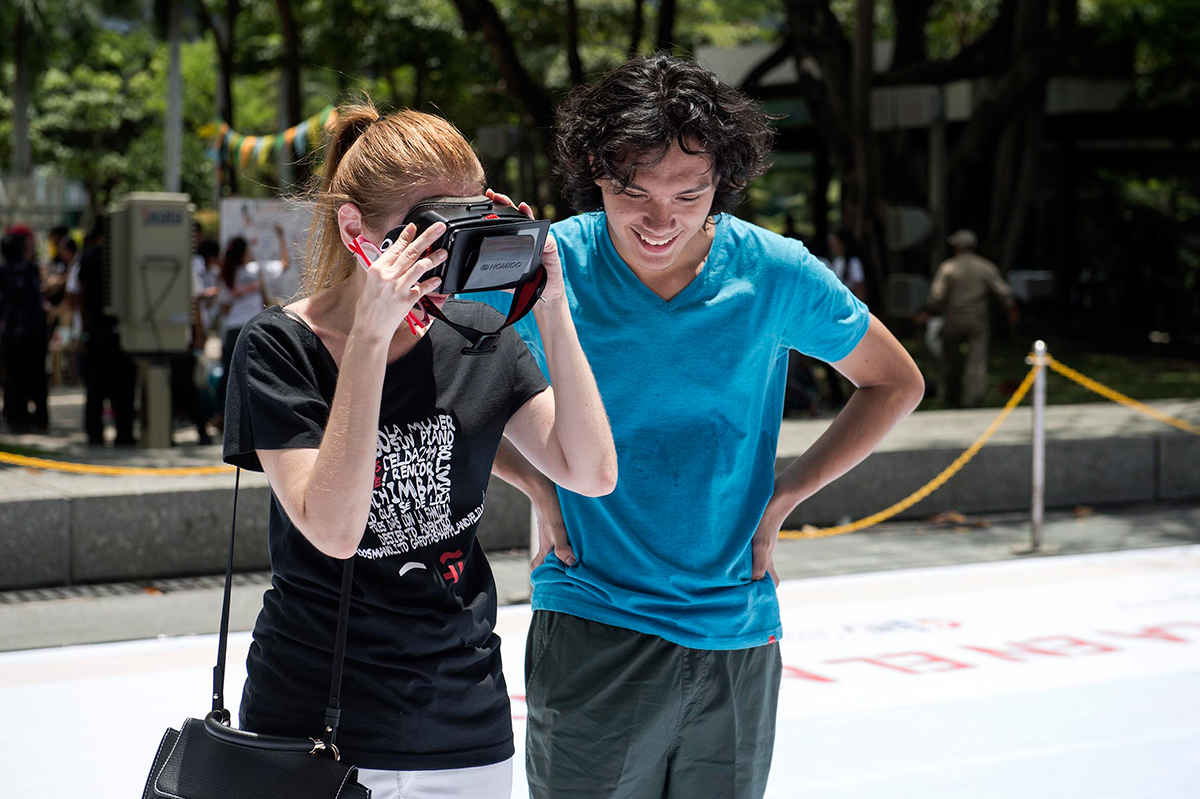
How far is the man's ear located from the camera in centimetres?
206

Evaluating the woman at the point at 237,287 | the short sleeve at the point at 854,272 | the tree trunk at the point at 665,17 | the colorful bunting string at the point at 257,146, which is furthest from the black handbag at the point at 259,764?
the tree trunk at the point at 665,17

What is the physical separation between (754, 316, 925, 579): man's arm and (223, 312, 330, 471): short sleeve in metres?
1.06

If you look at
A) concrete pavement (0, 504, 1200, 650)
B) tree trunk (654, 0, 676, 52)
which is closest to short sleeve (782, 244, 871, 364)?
concrete pavement (0, 504, 1200, 650)

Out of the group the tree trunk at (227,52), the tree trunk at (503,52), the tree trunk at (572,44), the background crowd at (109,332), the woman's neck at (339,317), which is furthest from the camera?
the tree trunk at (227,52)

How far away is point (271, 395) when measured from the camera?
199 centimetres

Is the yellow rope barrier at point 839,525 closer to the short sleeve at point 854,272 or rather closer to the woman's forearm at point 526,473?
the short sleeve at point 854,272

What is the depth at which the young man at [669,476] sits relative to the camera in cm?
241

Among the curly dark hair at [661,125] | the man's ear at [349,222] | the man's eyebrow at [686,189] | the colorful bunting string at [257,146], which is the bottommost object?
the man's ear at [349,222]

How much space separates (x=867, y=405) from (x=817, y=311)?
332 mm

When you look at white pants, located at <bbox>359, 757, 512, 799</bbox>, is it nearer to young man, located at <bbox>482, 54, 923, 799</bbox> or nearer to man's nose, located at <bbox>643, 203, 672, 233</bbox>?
young man, located at <bbox>482, 54, 923, 799</bbox>

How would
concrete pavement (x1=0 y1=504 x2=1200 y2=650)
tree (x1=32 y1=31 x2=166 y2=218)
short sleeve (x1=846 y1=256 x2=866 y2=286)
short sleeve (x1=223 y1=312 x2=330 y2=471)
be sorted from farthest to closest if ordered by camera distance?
tree (x1=32 y1=31 x2=166 y2=218)
short sleeve (x1=846 y1=256 x2=866 y2=286)
concrete pavement (x1=0 y1=504 x2=1200 y2=650)
short sleeve (x1=223 y1=312 x2=330 y2=471)

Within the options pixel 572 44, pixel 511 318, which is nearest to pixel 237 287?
pixel 511 318

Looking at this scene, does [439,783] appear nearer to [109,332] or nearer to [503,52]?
[109,332]

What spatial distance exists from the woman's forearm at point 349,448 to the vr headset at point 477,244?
0.14 meters
